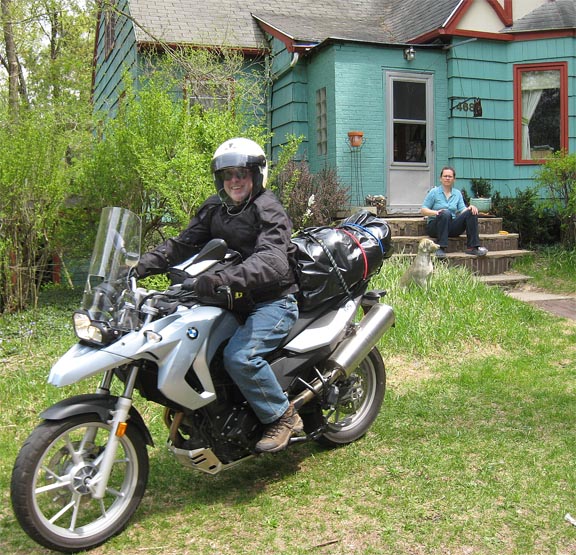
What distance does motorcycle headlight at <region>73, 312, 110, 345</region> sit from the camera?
10.2 feet

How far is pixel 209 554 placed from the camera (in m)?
3.15

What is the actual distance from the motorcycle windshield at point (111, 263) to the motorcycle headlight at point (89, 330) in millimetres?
42

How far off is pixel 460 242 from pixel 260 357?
720 cm

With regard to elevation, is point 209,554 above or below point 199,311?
below

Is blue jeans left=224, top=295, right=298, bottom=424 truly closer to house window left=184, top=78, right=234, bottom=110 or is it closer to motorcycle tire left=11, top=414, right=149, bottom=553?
motorcycle tire left=11, top=414, right=149, bottom=553

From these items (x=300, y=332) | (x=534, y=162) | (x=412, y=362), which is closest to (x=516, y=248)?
(x=534, y=162)

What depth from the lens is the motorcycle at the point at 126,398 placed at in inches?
120

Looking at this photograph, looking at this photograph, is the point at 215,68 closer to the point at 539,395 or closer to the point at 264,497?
the point at 539,395

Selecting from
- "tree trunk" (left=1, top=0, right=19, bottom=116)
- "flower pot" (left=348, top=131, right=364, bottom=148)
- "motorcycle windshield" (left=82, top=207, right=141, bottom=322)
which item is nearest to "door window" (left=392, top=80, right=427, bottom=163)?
"flower pot" (left=348, top=131, right=364, bottom=148)

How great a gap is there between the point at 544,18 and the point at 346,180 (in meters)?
4.75

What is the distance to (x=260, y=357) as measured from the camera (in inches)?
138

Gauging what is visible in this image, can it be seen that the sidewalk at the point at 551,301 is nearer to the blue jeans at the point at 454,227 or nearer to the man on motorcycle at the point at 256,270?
the blue jeans at the point at 454,227

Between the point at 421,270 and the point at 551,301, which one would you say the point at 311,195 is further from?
the point at 551,301

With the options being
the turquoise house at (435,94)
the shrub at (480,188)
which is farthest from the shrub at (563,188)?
the turquoise house at (435,94)
